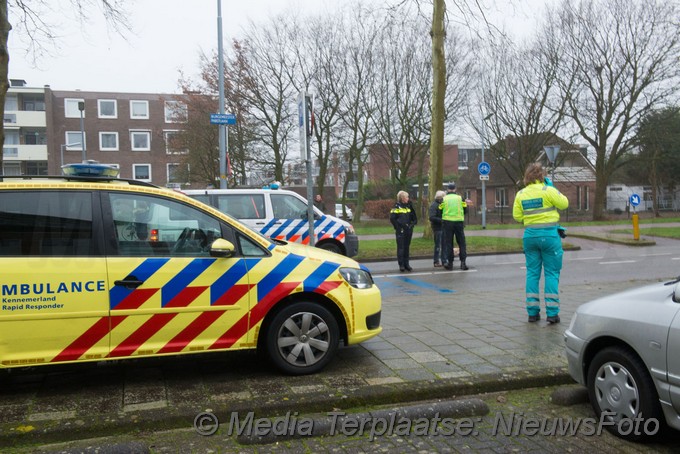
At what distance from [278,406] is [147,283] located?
134cm

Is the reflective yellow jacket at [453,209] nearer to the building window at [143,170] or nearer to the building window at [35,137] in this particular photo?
the building window at [143,170]

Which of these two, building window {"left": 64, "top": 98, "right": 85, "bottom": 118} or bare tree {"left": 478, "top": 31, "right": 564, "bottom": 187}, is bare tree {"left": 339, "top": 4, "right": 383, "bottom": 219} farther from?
building window {"left": 64, "top": 98, "right": 85, "bottom": 118}

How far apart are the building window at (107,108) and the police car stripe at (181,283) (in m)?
56.7

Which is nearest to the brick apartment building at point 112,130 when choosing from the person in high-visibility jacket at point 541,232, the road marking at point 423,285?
the road marking at point 423,285

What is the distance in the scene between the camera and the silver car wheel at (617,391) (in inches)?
128

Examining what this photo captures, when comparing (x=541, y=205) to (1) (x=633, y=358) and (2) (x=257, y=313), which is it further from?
(2) (x=257, y=313)

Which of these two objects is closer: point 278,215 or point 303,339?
point 303,339

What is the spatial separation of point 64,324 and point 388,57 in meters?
28.7

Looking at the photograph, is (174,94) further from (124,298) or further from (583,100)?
(124,298)

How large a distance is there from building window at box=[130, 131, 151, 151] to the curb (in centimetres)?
5645

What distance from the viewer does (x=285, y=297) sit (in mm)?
4391

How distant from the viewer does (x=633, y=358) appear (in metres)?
3.26

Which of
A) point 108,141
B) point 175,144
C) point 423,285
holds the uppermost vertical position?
point 108,141

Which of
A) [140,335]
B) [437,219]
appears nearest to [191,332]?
[140,335]
